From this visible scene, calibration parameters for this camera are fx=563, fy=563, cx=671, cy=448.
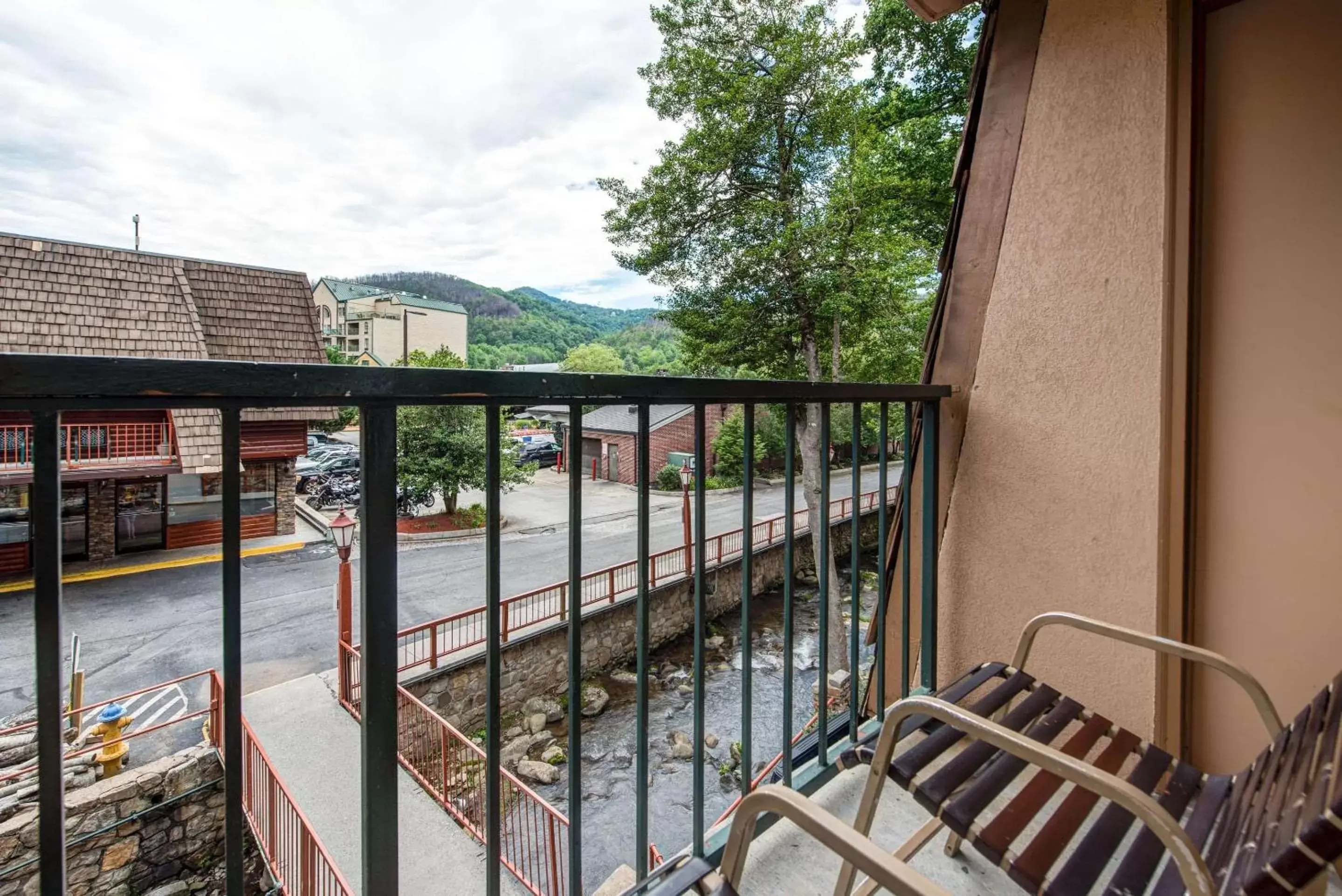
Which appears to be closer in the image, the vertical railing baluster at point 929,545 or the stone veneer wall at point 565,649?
the vertical railing baluster at point 929,545

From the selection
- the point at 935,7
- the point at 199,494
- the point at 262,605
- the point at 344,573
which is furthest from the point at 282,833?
the point at 199,494

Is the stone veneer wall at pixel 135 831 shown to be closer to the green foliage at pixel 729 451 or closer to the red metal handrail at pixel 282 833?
the red metal handrail at pixel 282 833

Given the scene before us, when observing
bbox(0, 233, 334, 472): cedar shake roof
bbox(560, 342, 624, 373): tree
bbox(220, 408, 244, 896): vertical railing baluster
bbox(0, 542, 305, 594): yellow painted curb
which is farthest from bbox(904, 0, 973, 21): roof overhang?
bbox(560, 342, 624, 373): tree

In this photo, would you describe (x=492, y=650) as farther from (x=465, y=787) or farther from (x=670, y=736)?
(x=670, y=736)

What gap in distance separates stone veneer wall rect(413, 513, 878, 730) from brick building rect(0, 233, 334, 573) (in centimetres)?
369

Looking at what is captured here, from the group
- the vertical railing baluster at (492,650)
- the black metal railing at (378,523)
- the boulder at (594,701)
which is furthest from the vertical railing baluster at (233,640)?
the boulder at (594,701)

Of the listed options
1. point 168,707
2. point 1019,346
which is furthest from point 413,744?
point 1019,346

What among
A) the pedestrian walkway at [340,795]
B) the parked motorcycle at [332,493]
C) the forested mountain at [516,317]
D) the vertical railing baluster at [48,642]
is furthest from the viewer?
the forested mountain at [516,317]

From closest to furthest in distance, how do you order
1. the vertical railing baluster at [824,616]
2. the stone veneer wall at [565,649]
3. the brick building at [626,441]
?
the vertical railing baluster at [824,616]
the stone veneer wall at [565,649]
the brick building at [626,441]

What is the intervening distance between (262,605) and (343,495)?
14.8ft

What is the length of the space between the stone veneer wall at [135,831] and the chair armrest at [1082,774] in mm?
5356

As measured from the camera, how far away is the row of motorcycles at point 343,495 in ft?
34.9

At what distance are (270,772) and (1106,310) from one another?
4.72m

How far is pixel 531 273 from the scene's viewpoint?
35.9 metres
